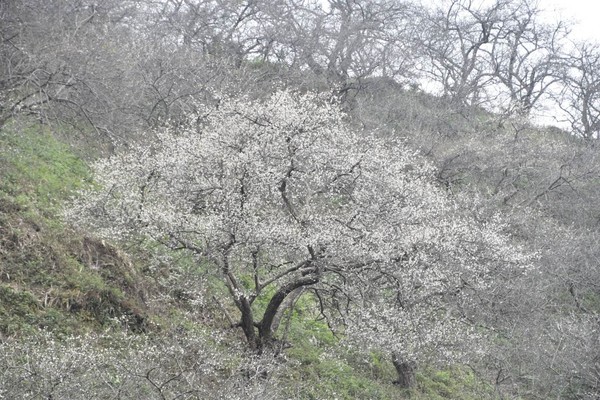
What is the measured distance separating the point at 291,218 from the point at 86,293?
3494mm

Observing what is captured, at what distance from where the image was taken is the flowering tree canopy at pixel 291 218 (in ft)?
32.5

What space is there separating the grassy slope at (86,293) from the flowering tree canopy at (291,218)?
0.71 meters

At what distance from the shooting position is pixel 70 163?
14.4m

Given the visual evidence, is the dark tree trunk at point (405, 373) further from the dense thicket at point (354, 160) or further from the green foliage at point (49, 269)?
the green foliage at point (49, 269)

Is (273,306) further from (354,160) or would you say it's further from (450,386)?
(450,386)

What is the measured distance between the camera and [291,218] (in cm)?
1062

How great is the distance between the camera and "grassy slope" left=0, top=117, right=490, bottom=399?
9.34m

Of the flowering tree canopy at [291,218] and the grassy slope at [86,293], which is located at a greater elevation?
the flowering tree canopy at [291,218]

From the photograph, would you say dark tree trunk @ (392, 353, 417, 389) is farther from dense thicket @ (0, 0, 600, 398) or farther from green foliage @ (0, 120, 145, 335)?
green foliage @ (0, 120, 145, 335)

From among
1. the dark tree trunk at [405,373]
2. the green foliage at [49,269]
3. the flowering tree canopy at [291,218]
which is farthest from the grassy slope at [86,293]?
the flowering tree canopy at [291,218]

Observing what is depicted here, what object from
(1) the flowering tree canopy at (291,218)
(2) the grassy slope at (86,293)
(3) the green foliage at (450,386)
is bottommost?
(3) the green foliage at (450,386)

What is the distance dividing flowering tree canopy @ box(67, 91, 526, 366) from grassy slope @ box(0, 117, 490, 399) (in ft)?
2.33

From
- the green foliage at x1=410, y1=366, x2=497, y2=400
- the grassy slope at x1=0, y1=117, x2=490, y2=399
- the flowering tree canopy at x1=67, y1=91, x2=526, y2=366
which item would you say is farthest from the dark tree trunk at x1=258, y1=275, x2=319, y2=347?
the green foliage at x1=410, y1=366, x2=497, y2=400

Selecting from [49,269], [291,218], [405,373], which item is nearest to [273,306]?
[291,218]
